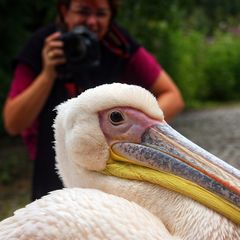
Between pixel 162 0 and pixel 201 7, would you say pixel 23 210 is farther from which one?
pixel 201 7

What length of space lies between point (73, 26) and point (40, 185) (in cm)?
74

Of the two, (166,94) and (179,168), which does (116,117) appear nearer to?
(179,168)

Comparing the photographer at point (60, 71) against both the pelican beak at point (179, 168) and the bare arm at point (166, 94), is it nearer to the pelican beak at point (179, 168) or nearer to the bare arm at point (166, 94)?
the bare arm at point (166, 94)

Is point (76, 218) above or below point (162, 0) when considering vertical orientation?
above

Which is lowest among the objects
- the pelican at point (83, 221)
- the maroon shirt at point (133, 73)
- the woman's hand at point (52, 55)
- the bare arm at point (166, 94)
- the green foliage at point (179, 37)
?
the green foliage at point (179, 37)

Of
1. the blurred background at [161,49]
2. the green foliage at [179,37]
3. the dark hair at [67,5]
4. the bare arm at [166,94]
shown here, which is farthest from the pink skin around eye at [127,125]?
the green foliage at [179,37]

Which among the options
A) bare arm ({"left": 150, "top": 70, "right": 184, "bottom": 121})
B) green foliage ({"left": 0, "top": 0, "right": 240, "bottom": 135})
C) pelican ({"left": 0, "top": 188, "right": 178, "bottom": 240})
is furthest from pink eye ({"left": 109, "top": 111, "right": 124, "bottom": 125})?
green foliage ({"left": 0, "top": 0, "right": 240, "bottom": 135})

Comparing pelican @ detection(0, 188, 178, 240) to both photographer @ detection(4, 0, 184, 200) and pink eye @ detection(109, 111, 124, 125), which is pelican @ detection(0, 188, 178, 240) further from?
photographer @ detection(4, 0, 184, 200)

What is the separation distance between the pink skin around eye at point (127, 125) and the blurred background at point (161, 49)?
13.0 feet

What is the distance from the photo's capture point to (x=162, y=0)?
7770 millimetres

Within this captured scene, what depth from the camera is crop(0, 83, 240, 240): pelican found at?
1617 mm

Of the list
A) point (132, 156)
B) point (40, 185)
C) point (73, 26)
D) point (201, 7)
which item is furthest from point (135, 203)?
point (201, 7)

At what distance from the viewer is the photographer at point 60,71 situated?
265 centimetres

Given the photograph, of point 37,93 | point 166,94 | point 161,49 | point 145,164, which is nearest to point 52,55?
point 37,93
